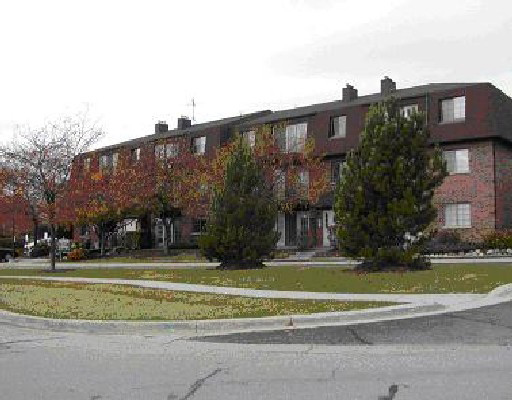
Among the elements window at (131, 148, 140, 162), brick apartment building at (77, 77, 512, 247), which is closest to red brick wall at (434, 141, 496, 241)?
brick apartment building at (77, 77, 512, 247)

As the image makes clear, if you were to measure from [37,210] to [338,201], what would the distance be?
1771 cm

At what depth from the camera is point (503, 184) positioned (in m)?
37.6

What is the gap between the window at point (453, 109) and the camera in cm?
3781

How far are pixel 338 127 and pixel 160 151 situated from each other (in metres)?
13.6

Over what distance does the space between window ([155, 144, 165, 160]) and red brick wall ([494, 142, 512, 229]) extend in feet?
73.6

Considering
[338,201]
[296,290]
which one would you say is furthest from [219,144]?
[296,290]

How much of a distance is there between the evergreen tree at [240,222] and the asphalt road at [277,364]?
621 inches

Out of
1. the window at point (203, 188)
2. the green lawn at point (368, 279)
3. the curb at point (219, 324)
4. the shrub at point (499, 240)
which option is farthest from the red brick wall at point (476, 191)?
the curb at point (219, 324)

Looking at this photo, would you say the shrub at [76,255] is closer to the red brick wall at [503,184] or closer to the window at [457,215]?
the window at [457,215]

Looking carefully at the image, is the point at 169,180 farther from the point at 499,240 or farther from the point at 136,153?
the point at 499,240

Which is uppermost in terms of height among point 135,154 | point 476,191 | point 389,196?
point 135,154

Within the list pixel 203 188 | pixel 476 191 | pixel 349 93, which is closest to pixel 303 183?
pixel 203 188

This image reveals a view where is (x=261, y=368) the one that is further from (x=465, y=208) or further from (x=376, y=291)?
(x=465, y=208)

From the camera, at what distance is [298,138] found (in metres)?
43.3
